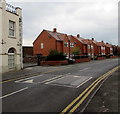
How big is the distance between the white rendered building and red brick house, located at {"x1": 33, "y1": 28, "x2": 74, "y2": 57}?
1979 centimetres

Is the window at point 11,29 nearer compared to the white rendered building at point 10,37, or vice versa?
the white rendered building at point 10,37

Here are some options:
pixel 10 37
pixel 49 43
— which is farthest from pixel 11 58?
pixel 49 43

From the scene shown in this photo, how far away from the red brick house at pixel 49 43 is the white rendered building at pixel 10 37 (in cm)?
1979

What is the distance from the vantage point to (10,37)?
16.2 meters

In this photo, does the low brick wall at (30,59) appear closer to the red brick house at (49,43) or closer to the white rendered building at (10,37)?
the red brick house at (49,43)

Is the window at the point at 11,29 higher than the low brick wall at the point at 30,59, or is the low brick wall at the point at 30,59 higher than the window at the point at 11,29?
the window at the point at 11,29

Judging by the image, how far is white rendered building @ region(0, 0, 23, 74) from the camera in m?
15.0

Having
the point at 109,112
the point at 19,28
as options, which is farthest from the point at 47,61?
the point at 109,112

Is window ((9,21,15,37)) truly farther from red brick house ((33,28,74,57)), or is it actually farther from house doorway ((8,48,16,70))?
red brick house ((33,28,74,57))

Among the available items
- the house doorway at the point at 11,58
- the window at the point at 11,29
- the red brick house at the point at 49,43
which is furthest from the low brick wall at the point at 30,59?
the window at the point at 11,29

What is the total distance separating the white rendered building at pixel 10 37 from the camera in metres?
15.0

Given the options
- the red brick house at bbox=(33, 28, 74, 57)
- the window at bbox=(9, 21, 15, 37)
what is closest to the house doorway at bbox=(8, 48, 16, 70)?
the window at bbox=(9, 21, 15, 37)

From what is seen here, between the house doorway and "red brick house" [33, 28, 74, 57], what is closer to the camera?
the house doorway

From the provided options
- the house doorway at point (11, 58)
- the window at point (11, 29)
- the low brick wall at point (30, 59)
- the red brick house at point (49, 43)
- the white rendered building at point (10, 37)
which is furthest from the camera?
the red brick house at point (49, 43)
